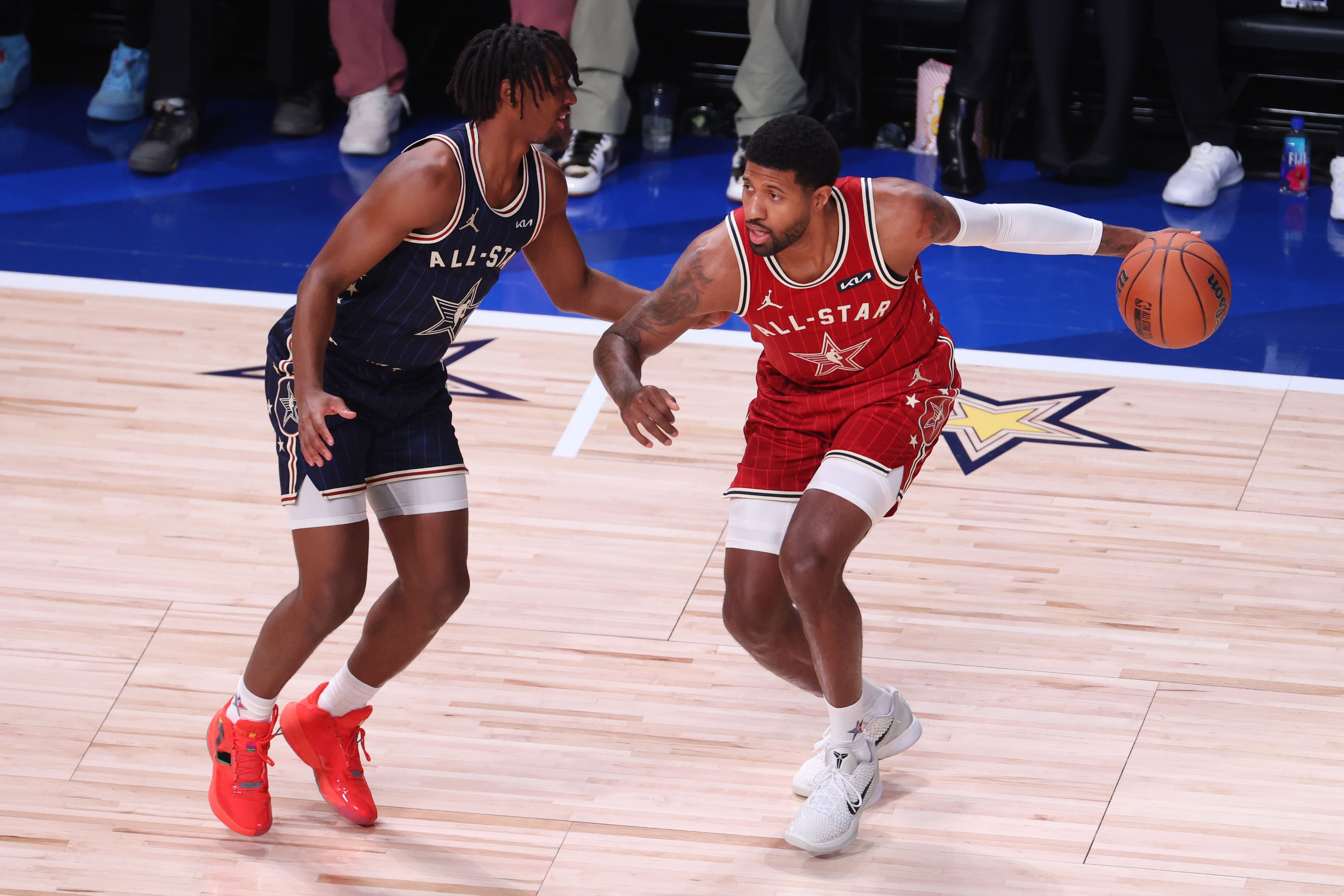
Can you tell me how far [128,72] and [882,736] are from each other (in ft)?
19.2

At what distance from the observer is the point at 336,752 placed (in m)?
3.50

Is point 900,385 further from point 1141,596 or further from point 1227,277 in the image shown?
point 1141,596

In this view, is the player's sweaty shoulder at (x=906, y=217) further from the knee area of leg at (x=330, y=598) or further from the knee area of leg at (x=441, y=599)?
the knee area of leg at (x=330, y=598)

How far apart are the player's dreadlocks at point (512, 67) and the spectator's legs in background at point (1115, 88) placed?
14.5 ft

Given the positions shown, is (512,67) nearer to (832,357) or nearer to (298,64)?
(832,357)

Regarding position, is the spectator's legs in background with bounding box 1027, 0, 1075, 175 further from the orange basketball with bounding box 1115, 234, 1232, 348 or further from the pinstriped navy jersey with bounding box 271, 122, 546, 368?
the pinstriped navy jersey with bounding box 271, 122, 546, 368

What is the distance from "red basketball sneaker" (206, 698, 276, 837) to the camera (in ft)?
11.2

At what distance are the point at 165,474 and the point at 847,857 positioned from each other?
262 cm

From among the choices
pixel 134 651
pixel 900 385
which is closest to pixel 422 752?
pixel 134 651

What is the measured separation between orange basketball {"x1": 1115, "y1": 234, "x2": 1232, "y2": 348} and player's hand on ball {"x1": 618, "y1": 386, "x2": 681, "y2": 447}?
1.28 metres

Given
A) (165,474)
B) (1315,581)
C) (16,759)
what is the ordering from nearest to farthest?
(16,759)
(1315,581)
(165,474)

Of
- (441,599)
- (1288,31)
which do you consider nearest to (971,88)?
(1288,31)

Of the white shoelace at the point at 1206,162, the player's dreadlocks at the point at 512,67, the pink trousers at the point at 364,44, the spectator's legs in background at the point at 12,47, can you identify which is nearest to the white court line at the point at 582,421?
the player's dreadlocks at the point at 512,67

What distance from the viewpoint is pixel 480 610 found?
4.28 m
